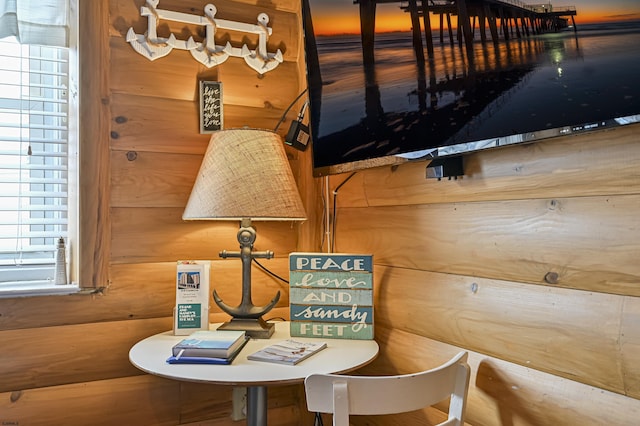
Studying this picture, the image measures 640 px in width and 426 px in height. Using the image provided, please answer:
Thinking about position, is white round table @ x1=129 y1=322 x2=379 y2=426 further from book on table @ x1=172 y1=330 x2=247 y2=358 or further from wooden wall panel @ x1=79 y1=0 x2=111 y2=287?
wooden wall panel @ x1=79 y1=0 x2=111 y2=287

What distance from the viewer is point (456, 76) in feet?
3.69

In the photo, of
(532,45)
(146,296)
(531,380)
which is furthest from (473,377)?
(146,296)

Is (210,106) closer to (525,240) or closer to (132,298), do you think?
(132,298)

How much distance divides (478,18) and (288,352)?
0.94 meters

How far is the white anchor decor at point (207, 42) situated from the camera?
5.45ft

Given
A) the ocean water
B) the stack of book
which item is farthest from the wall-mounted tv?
the stack of book

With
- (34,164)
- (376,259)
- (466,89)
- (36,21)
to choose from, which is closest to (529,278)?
(466,89)

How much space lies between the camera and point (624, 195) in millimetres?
896

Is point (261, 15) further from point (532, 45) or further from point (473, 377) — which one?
point (473, 377)

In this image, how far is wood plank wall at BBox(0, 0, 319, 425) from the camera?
1.51 metres

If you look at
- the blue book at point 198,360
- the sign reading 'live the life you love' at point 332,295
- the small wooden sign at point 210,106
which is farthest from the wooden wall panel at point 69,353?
the small wooden sign at point 210,106

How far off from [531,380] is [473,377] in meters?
0.17

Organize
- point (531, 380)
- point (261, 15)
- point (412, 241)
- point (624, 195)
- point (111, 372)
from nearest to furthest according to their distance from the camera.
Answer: point (624, 195) → point (531, 380) → point (412, 241) → point (111, 372) → point (261, 15)

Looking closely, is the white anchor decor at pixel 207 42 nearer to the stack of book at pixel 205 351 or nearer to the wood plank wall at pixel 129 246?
the wood plank wall at pixel 129 246
